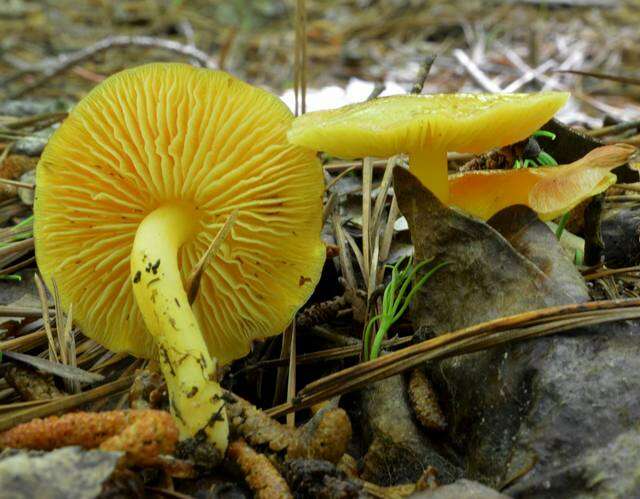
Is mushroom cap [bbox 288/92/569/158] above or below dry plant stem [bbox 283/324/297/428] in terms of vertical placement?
above

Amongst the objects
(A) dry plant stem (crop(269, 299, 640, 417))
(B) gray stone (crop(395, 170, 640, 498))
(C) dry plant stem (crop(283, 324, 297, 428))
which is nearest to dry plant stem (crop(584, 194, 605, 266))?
(B) gray stone (crop(395, 170, 640, 498))

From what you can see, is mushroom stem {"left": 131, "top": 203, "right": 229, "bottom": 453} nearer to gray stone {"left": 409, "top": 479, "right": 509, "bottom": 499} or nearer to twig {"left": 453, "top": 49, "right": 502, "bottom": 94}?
gray stone {"left": 409, "top": 479, "right": 509, "bottom": 499}

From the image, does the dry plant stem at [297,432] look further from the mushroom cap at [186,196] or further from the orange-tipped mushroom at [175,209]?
the mushroom cap at [186,196]

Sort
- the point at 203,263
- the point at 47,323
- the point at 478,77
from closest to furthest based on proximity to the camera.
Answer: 1. the point at 203,263
2. the point at 47,323
3. the point at 478,77

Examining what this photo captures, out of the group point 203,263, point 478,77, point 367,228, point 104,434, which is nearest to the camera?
point 104,434

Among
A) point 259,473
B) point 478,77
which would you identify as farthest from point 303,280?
point 478,77

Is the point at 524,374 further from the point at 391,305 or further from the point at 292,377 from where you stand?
the point at 292,377

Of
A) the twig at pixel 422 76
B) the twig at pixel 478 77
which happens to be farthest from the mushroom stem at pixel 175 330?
the twig at pixel 478 77

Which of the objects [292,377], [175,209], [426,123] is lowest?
[292,377]
